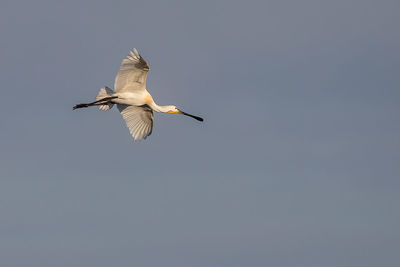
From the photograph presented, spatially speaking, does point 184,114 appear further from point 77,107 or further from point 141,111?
point 77,107

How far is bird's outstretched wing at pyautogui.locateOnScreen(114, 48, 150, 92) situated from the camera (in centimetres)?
3972

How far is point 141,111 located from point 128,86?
206 cm

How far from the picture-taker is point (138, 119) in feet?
142

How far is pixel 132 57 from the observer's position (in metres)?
39.7

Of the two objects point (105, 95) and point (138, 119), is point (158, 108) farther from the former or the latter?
point (105, 95)

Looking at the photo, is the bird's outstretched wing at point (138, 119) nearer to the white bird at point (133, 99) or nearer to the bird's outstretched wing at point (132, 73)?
the white bird at point (133, 99)

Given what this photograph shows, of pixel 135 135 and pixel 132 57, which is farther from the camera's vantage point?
pixel 135 135

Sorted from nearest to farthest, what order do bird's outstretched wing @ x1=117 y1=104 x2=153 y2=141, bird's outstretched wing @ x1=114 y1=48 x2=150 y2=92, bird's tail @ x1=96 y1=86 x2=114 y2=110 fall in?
bird's outstretched wing @ x1=114 y1=48 x2=150 y2=92, bird's tail @ x1=96 y1=86 x2=114 y2=110, bird's outstretched wing @ x1=117 y1=104 x2=153 y2=141

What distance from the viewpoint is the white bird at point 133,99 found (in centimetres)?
4028

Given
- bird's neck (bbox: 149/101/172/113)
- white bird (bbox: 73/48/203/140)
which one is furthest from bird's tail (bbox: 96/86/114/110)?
bird's neck (bbox: 149/101/172/113)

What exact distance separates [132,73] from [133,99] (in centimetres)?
156

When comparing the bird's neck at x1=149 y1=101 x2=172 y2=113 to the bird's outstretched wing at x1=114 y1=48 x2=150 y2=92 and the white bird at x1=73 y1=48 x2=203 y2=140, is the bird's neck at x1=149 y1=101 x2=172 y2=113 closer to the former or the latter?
the white bird at x1=73 y1=48 x2=203 y2=140

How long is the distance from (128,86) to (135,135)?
256cm

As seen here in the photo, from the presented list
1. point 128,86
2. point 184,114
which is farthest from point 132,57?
point 184,114
